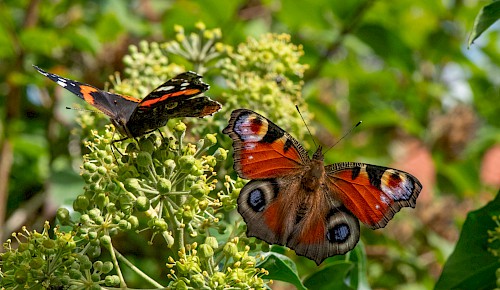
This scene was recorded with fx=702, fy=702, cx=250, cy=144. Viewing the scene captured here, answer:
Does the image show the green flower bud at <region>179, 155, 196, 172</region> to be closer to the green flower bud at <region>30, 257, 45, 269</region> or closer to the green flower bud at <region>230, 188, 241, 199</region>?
the green flower bud at <region>230, 188, 241, 199</region>

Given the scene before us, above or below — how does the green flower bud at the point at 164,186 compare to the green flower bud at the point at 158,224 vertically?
above

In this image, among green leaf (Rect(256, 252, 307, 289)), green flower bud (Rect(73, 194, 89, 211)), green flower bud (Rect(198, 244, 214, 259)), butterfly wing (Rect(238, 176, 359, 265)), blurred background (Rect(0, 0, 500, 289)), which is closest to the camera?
green flower bud (Rect(198, 244, 214, 259))

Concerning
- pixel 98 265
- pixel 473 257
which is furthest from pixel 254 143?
pixel 473 257

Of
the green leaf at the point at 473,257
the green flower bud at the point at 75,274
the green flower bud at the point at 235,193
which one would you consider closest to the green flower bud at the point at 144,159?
the green flower bud at the point at 235,193

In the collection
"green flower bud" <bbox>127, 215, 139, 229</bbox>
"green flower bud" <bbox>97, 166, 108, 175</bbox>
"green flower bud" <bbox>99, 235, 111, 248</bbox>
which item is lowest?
"green flower bud" <bbox>99, 235, 111, 248</bbox>

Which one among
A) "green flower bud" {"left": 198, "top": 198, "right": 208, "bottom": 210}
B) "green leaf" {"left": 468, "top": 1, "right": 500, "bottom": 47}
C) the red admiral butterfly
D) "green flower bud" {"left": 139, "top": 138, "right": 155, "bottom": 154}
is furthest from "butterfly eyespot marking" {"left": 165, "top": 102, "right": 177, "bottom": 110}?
"green leaf" {"left": 468, "top": 1, "right": 500, "bottom": 47}

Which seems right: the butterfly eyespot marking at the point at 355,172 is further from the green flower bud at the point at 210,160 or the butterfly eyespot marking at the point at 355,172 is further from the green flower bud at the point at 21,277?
the green flower bud at the point at 21,277
